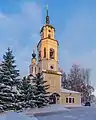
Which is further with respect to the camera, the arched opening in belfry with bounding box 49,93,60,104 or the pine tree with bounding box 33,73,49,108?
the arched opening in belfry with bounding box 49,93,60,104

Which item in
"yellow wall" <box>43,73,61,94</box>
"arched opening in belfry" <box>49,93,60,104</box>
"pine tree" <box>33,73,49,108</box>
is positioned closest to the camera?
"pine tree" <box>33,73,49,108</box>

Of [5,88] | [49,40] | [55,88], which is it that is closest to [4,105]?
[5,88]

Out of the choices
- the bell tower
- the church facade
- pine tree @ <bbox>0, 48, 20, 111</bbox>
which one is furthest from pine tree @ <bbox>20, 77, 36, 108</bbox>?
the bell tower

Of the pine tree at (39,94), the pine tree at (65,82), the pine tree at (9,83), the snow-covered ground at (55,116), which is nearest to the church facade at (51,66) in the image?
the pine tree at (39,94)

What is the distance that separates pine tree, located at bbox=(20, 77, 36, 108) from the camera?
928 inches

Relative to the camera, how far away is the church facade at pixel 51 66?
119ft

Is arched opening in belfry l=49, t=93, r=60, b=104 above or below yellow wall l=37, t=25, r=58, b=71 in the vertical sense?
below

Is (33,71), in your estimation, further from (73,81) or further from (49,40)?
(73,81)

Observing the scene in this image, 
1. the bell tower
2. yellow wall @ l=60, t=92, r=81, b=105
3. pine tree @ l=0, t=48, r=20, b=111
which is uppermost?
the bell tower

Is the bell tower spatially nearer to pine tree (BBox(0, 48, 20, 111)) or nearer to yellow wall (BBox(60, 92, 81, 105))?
yellow wall (BBox(60, 92, 81, 105))

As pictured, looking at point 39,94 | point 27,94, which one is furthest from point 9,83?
point 39,94

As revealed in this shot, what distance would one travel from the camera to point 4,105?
66.3 feet

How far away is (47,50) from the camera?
122ft

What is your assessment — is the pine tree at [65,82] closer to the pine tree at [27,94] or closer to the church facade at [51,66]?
the church facade at [51,66]
